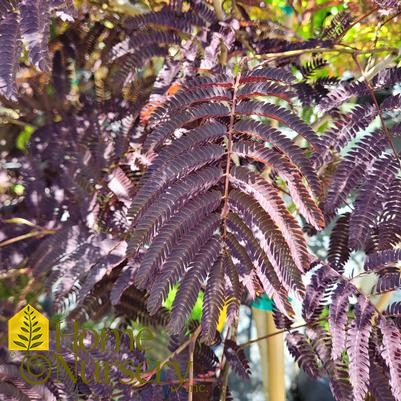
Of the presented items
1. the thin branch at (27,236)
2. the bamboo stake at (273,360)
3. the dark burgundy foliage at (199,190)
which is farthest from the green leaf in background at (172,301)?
the thin branch at (27,236)

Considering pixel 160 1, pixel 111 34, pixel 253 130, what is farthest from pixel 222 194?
pixel 160 1

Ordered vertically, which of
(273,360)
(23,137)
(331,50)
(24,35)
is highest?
(23,137)

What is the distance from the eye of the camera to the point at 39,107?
1.30 meters

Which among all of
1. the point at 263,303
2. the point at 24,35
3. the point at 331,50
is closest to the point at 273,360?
the point at 263,303

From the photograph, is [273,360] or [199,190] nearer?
[199,190]

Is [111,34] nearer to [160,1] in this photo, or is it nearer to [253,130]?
[160,1]

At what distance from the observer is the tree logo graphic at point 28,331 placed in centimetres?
104

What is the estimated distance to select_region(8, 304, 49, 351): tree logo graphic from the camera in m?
1.04

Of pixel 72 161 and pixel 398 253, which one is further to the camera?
pixel 72 161

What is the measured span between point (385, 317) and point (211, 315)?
313 mm

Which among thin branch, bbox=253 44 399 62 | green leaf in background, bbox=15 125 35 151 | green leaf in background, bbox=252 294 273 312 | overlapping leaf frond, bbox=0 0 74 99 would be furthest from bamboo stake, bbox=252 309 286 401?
overlapping leaf frond, bbox=0 0 74 99

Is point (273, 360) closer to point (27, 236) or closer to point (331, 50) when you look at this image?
point (27, 236)

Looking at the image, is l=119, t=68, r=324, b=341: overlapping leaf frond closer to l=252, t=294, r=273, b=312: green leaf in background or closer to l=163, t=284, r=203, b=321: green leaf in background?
l=163, t=284, r=203, b=321: green leaf in background

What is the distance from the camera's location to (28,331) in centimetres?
107
